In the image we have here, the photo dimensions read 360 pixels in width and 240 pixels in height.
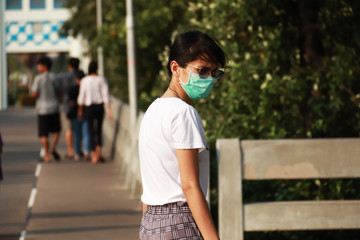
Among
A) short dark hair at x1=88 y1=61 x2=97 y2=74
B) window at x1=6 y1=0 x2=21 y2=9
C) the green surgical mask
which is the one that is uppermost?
window at x1=6 y1=0 x2=21 y2=9

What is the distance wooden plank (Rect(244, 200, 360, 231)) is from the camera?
266 inches

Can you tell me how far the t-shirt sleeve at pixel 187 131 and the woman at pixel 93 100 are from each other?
11.7 meters

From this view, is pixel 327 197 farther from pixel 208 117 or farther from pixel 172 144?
pixel 172 144

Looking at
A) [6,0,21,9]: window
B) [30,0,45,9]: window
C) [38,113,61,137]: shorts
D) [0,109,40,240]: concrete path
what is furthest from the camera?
[30,0,45,9]: window

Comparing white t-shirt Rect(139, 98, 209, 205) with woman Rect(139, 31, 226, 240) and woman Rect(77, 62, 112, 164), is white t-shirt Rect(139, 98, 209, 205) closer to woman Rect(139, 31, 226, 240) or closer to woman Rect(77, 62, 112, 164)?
woman Rect(139, 31, 226, 240)

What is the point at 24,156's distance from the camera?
17453 mm

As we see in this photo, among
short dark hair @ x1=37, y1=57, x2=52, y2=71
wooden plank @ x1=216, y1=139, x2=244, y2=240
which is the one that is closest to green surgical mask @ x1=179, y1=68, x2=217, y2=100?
wooden plank @ x1=216, y1=139, x2=244, y2=240

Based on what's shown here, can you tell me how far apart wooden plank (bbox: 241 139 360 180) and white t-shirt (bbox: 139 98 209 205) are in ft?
10.6

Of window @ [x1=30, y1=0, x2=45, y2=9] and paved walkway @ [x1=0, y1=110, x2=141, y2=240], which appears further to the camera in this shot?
window @ [x1=30, y1=0, x2=45, y2=9]

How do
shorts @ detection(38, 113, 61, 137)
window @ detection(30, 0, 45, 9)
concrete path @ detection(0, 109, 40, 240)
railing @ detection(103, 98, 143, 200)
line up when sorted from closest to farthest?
concrete path @ detection(0, 109, 40, 240) < railing @ detection(103, 98, 143, 200) < shorts @ detection(38, 113, 61, 137) < window @ detection(30, 0, 45, 9)

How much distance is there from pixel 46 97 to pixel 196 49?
11817 millimetres

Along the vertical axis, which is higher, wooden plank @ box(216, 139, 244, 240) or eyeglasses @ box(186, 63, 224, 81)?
eyeglasses @ box(186, 63, 224, 81)

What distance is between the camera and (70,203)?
10883 mm

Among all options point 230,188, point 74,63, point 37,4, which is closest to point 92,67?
point 74,63
